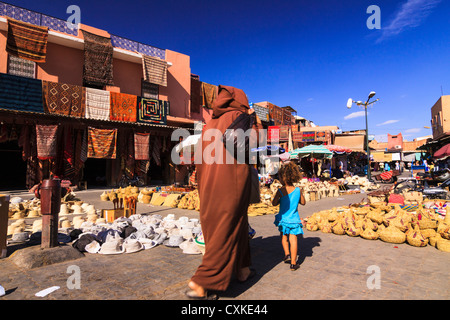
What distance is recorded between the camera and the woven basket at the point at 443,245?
3.94 m

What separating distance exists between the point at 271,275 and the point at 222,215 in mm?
1197

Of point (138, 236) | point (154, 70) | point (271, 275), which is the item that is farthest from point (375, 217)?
point (154, 70)

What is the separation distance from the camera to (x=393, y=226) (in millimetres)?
4637

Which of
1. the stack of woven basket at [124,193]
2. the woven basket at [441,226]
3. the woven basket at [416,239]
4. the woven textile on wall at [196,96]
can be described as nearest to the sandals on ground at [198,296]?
the woven basket at [416,239]

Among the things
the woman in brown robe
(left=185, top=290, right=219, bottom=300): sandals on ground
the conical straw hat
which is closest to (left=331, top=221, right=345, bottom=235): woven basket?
the woman in brown robe

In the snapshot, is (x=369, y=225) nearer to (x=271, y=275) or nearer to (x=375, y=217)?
(x=375, y=217)

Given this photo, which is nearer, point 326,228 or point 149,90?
point 326,228

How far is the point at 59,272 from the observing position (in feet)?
10.1

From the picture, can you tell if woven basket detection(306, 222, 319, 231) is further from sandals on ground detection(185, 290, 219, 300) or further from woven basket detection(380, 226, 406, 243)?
sandals on ground detection(185, 290, 219, 300)

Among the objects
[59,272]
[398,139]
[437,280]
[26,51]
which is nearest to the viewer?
[437,280]

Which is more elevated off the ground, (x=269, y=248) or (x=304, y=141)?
(x=304, y=141)
